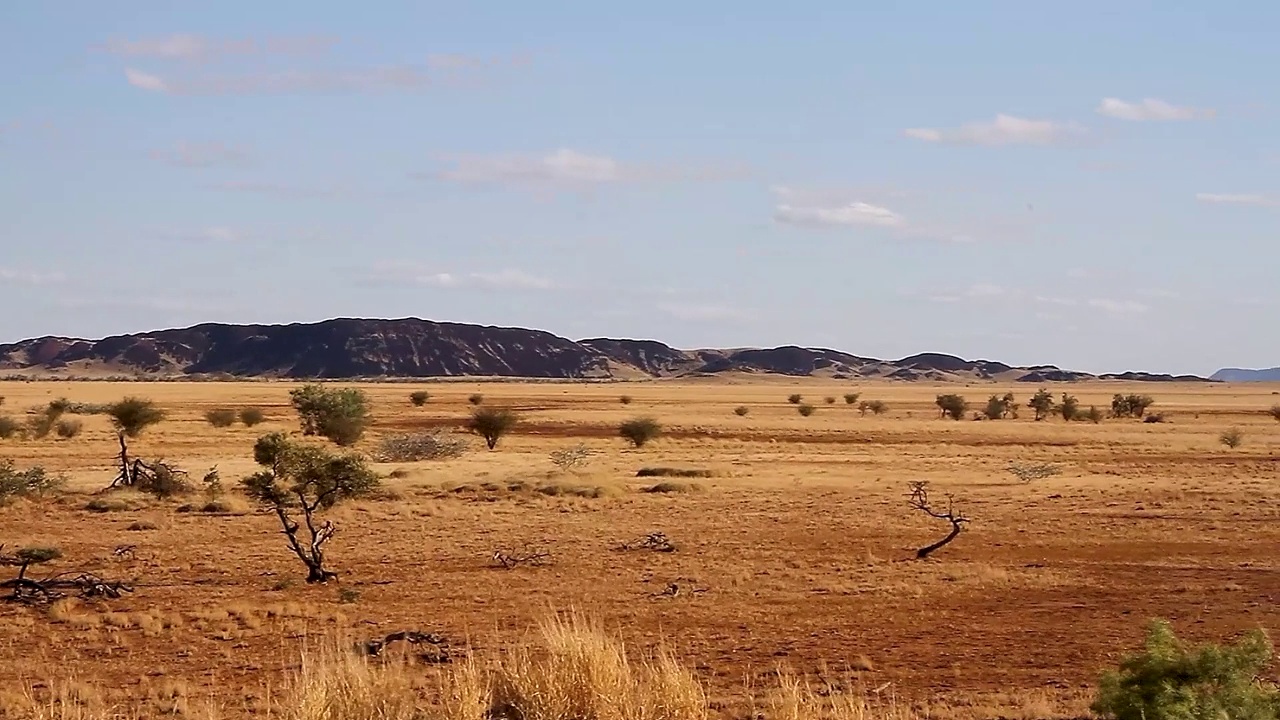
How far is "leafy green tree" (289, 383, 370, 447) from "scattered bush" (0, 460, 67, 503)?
75.3 feet

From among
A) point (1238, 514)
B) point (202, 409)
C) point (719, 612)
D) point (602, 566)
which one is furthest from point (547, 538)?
point (202, 409)

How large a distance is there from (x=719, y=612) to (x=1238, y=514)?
61.5 feet

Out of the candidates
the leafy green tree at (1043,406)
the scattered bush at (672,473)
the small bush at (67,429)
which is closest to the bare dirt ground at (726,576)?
the scattered bush at (672,473)

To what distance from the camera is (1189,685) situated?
9.86 metres

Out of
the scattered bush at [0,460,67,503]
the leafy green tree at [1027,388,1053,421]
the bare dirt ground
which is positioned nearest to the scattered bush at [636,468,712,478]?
the bare dirt ground

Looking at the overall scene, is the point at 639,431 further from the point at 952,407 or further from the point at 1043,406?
the point at 1043,406

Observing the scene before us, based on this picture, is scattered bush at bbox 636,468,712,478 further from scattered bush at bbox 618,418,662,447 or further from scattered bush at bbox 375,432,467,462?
scattered bush at bbox 618,418,662,447

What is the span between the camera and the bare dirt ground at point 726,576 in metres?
16.1

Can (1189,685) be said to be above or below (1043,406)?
below

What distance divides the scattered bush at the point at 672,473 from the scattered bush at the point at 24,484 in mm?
18599

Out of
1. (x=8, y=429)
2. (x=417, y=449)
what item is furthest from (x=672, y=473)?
(x=8, y=429)

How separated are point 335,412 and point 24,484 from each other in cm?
2577

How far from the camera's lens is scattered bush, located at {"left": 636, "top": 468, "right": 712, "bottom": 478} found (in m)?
44.9

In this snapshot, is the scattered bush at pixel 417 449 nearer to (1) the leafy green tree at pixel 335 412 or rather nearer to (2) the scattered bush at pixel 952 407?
(1) the leafy green tree at pixel 335 412
